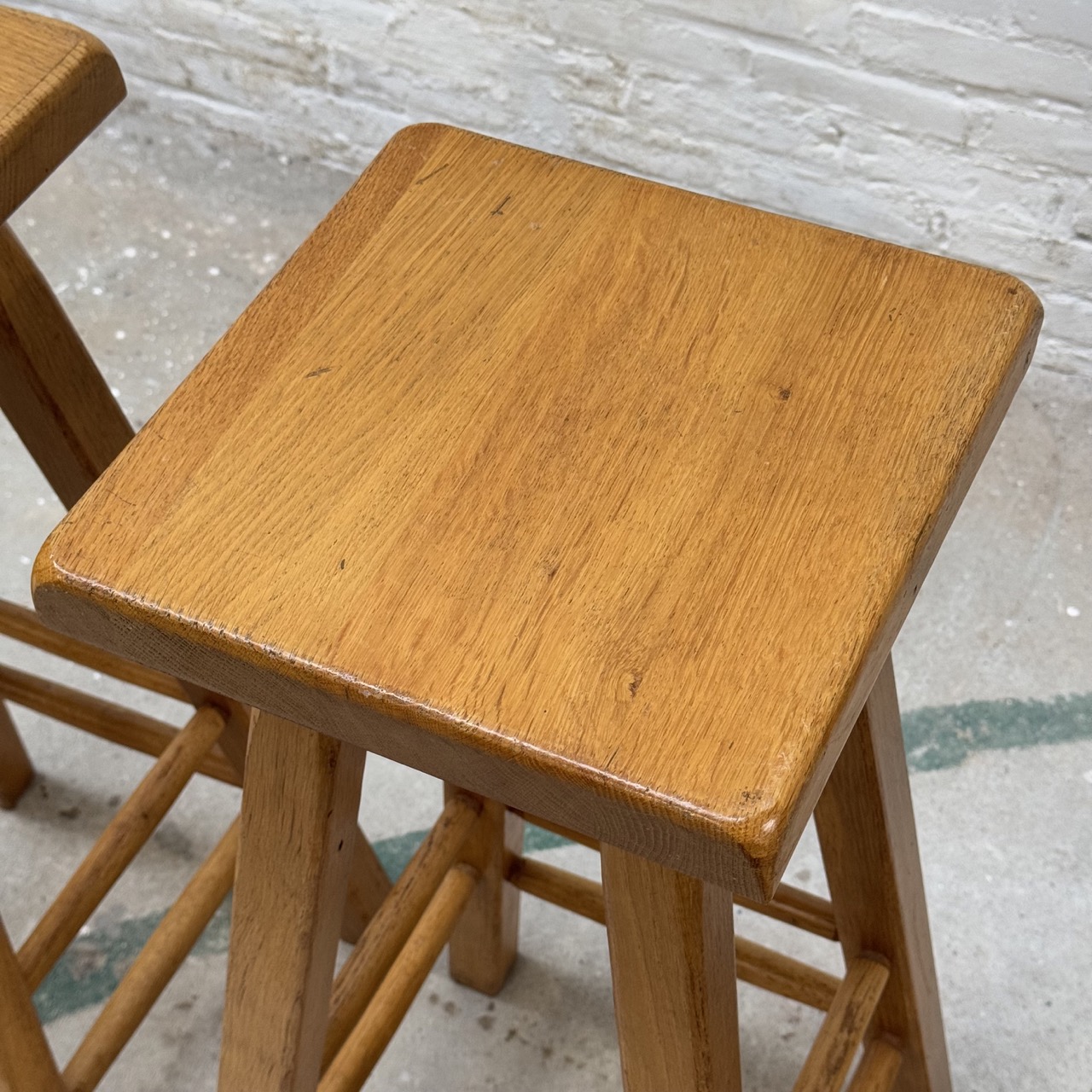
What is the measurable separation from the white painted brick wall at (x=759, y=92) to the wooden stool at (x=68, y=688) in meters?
0.97

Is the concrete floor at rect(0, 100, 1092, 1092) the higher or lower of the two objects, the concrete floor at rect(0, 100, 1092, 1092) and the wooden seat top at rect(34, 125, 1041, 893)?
the lower

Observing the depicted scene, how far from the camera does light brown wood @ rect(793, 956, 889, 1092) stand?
938 mm

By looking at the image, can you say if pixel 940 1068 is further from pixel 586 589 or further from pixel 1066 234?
pixel 1066 234

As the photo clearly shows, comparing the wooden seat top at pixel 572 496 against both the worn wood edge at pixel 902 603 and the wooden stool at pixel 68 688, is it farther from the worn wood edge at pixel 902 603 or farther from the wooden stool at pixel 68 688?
the wooden stool at pixel 68 688

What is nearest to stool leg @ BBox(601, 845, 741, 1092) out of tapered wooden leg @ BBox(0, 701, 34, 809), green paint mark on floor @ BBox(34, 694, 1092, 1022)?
green paint mark on floor @ BBox(34, 694, 1092, 1022)

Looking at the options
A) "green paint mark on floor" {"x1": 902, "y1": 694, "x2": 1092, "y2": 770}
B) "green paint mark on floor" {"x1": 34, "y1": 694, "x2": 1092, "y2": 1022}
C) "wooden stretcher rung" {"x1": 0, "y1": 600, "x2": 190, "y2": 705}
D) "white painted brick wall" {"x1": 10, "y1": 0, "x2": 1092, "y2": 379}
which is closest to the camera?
"wooden stretcher rung" {"x1": 0, "y1": 600, "x2": 190, "y2": 705}

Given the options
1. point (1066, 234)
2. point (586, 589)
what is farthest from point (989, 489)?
point (586, 589)

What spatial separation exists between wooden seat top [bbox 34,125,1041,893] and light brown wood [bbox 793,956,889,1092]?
45 cm

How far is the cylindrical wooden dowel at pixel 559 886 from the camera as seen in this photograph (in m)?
1.15

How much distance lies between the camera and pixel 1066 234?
5.45 ft

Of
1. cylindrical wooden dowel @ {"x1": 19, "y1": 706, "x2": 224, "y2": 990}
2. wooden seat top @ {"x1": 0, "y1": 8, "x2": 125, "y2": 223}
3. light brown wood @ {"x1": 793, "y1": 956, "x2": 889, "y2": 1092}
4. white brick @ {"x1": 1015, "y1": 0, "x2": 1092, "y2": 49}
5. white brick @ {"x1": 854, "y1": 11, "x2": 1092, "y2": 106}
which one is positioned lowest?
light brown wood @ {"x1": 793, "y1": 956, "x2": 889, "y2": 1092}

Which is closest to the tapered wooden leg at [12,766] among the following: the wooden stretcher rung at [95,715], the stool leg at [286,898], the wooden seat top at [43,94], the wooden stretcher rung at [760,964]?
the wooden stretcher rung at [95,715]

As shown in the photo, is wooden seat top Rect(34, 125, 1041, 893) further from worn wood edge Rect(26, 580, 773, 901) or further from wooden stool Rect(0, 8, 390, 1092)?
wooden stool Rect(0, 8, 390, 1092)

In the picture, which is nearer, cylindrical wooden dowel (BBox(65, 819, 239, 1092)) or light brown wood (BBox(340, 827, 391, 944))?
cylindrical wooden dowel (BBox(65, 819, 239, 1092))
